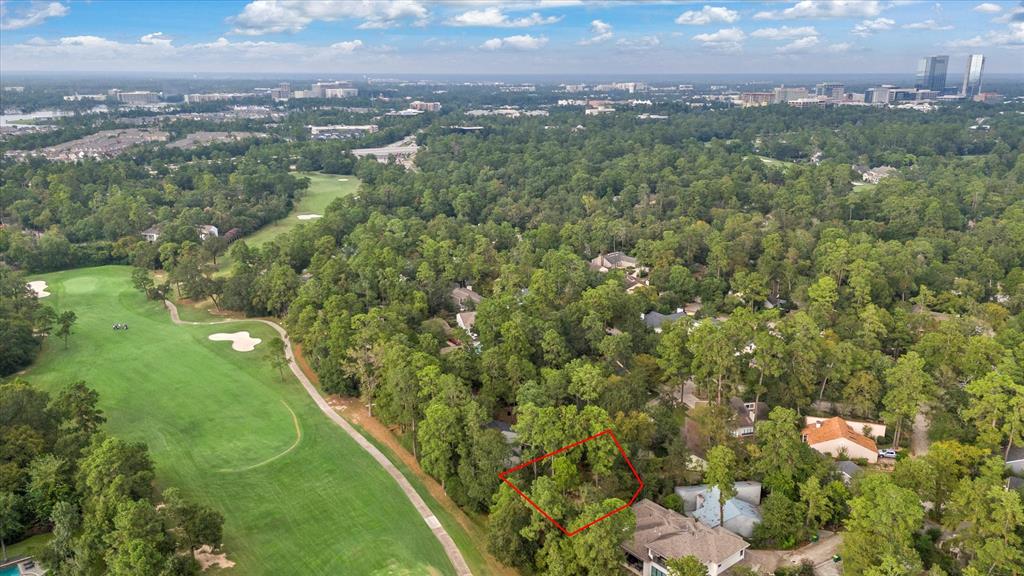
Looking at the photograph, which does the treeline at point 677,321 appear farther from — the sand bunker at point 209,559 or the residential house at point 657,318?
the sand bunker at point 209,559

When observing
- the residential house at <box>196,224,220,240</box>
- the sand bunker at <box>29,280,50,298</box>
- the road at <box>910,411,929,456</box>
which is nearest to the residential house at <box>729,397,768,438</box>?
the road at <box>910,411,929,456</box>

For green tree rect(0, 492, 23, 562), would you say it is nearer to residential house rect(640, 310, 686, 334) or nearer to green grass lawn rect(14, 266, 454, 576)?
green grass lawn rect(14, 266, 454, 576)

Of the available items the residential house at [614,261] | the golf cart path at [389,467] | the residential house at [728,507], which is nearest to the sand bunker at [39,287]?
the golf cart path at [389,467]

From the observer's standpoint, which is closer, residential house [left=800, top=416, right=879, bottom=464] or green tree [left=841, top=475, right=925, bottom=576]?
green tree [left=841, top=475, right=925, bottom=576]

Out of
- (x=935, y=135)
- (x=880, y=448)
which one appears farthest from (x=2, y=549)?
Result: (x=935, y=135)

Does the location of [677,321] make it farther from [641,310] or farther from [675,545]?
[675,545]

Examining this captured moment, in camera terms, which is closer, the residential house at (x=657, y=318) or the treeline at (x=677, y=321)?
the treeline at (x=677, y=321)

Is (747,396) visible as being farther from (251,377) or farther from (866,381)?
(251,377)
